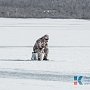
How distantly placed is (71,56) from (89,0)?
246 ft

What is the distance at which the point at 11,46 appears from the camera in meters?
19.9

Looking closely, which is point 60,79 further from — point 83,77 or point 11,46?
point 11,46

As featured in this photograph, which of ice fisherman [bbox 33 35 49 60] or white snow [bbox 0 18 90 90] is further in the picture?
ice fisherman [bbox 33 35 49 60]

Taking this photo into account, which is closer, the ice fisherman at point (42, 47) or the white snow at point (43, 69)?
the white snow at point (43, 69)

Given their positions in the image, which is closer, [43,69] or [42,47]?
[43,69]

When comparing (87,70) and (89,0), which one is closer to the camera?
(87,70)

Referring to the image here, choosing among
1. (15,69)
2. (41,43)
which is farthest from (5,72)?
(41,43)

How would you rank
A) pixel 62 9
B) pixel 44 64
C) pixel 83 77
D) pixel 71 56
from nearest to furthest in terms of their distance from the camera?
1. pixel 83 77
2. pixel 44 64
3. pixel 71 56
4. pixel 62 9

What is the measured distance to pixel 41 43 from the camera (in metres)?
15.1

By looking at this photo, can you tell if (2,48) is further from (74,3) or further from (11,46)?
(74,3)

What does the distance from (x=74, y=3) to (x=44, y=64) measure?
A: 74.6 m

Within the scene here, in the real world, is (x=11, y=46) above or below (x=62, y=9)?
above

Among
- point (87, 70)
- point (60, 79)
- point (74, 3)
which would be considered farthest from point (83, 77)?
point (74, 3)

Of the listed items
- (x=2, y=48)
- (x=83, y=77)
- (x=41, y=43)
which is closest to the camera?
(x=83, y=77)
